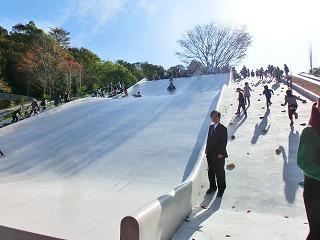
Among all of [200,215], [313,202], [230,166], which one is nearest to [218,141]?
[200,215]

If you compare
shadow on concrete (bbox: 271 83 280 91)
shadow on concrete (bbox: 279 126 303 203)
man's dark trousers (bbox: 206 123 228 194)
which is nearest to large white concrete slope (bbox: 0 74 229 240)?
man's dark trousers (bbox: 206 123 228 194)

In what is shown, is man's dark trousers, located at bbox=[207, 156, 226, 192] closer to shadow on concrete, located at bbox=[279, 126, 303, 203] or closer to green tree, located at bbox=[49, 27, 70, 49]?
shadow on concrete, located at bbox=[279, 126, 303, 203]

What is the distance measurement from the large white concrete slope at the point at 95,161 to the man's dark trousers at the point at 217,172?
119 cm

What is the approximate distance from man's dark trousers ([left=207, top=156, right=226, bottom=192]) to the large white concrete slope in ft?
3.90

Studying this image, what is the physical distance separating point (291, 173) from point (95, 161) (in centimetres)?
561

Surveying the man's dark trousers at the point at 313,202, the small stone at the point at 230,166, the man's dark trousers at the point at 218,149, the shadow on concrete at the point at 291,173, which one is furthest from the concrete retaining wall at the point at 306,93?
the man's dark trousers at the point at 313,202

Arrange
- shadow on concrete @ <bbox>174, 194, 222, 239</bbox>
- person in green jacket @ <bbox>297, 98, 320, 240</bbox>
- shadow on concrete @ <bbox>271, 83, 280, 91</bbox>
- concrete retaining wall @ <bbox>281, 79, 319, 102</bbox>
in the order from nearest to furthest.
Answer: person in green jacket @ <bbox>297, 98, 320, 240</bbox>, shadow on concrete @ <bbox>174, 194, 222, 239</bbox>, concrete retaining wall @ <bbox>281, 79, 319, 102</bbox>, shadow on concrete @ <bbox>271, 83, 280, 91</bbox>

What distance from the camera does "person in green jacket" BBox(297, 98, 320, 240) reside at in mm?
3266

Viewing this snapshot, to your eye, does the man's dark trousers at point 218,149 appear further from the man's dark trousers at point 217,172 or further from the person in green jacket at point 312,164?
the person in green jacket at point 312,164

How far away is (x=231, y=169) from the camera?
9.34 metres

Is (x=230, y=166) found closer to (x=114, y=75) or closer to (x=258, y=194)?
(x=258, y=194)

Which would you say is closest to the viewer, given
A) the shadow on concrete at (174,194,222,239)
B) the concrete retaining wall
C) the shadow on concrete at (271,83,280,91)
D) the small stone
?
the shadow on concrete at (174,194,222,239)

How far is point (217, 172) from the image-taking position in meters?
7.39

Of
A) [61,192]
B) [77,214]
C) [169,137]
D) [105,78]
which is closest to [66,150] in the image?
[169,137]
